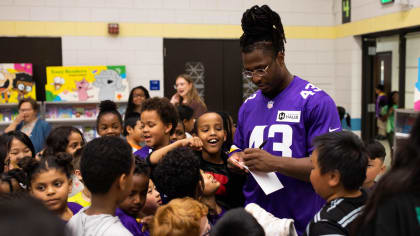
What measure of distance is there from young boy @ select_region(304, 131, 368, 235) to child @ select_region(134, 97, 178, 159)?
44.5 inches

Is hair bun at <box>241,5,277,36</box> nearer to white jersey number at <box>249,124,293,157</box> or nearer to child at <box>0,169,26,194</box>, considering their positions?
white jersey number at <box>249,124,293,157</box>

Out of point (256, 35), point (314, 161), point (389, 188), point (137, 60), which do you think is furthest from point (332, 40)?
point (389, 188)

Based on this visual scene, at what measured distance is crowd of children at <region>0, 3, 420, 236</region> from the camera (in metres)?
1.22

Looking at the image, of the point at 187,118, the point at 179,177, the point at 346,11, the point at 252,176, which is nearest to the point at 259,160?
the point at 252,176

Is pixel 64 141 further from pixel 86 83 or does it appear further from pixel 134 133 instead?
pixel 86 83

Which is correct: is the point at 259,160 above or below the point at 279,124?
below

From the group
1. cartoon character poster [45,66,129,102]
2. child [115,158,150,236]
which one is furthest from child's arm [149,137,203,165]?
cartoon character poster [45,66,129,102]

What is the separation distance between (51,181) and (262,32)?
1.27 meters

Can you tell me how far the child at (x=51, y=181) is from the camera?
78.4 inches

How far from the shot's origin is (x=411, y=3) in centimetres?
523

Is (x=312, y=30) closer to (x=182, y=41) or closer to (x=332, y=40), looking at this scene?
(x=332, y=40)

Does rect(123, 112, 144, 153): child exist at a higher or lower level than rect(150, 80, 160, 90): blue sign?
lower

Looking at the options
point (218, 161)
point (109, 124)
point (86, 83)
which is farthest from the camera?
point (86, 83)

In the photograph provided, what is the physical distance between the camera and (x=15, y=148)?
2.94 m
